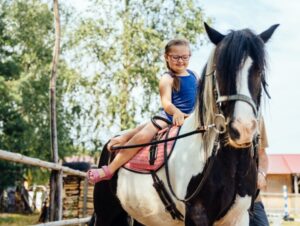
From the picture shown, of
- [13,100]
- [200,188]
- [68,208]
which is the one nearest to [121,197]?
[200,188]

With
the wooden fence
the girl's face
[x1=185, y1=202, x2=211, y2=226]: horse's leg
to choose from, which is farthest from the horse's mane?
the wooden fence

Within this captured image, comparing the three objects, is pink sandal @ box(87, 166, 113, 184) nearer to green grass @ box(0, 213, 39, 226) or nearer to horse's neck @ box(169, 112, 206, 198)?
horse's neck @ box(169, 112, 206, 198)

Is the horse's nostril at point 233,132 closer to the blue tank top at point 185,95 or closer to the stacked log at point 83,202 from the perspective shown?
the blue tank top at point 185,95

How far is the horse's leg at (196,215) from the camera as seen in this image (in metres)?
3.02

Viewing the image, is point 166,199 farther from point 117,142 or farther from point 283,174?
point 283,174

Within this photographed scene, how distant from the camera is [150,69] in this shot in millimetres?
22047

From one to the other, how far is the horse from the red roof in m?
31.6

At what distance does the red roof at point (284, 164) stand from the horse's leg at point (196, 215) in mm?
31762

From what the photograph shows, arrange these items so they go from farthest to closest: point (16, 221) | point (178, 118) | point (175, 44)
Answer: point (16, 221)
point (175, 44)
point (178, 118)

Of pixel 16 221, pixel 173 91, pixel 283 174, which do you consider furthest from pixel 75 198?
pixel 283 174

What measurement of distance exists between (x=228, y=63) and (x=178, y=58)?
97 cm

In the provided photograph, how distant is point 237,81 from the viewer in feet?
9.36

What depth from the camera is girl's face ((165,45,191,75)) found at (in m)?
3.86

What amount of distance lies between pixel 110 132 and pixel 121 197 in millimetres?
18822
